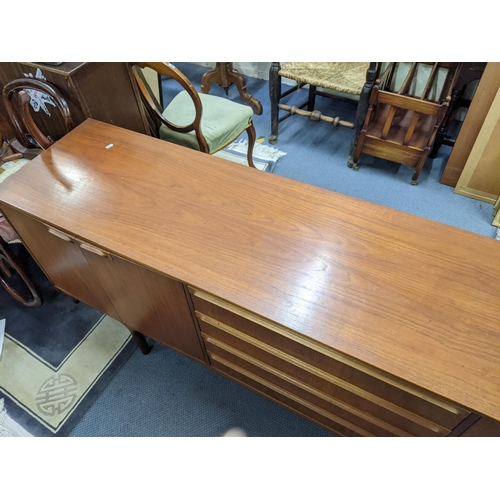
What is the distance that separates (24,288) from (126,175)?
912mm

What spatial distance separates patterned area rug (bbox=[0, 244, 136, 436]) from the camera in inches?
51.6

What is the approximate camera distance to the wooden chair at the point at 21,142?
1.17 metres

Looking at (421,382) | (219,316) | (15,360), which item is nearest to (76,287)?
(15,360)

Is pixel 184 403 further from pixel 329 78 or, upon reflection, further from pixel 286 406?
pixel 329 78

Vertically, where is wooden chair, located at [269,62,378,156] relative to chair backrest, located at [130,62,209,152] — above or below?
below

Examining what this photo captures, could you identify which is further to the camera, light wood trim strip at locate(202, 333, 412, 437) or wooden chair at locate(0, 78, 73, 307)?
wooden chair at locate(0, 78, 73, 307)

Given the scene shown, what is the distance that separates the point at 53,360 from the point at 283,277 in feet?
3.59

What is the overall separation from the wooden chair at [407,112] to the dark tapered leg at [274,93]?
1.71ft

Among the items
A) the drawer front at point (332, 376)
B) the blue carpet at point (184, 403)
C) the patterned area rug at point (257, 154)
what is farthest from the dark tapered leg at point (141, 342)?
the patterned area rug at point (257, 154)

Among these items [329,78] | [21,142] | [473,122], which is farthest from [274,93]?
[21,142]

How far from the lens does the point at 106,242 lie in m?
0.93

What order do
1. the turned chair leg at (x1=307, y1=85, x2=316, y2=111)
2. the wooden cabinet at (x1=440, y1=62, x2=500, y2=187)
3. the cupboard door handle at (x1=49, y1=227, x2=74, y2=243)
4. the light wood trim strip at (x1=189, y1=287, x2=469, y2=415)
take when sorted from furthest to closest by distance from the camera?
the turned chair leg at (x1=307, y1=85, x2=316, y2=111) < the wooden cabinet at (x1=440, y1=62, x2=500, y2=187) < the cupboard door handle at (x1=49, y1=227, x2=74, y2=243) < the light wood trim strip at (x1=189, y1=287, x2=469, y2=415)

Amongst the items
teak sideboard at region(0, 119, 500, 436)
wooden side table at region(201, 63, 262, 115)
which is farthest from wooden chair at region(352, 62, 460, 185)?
teak sideboard at region(0, 119, 500, 436)

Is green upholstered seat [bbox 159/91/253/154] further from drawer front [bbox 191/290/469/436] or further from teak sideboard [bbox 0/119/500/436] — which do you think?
drawer front [bbox 191/290/469/436]
